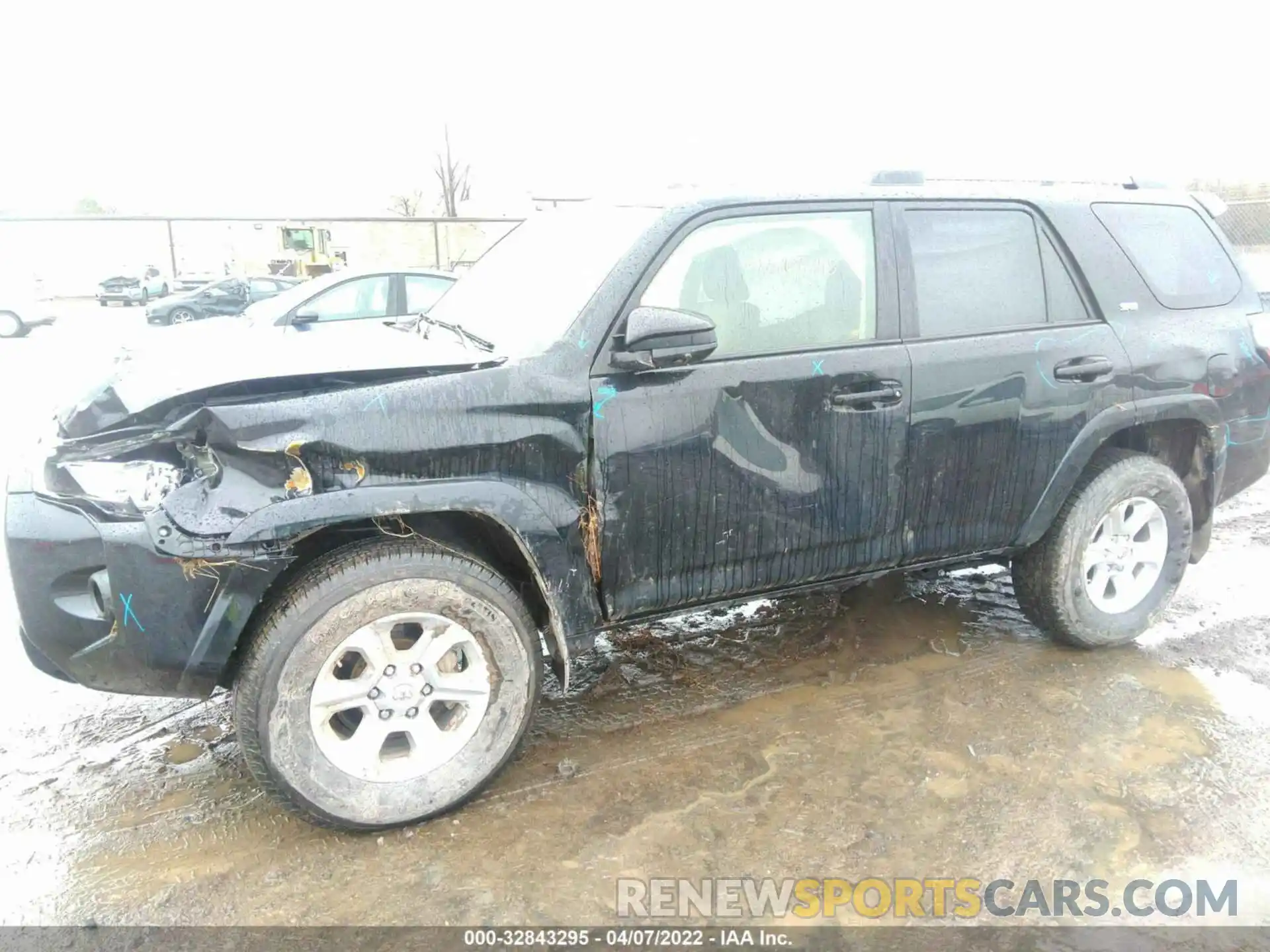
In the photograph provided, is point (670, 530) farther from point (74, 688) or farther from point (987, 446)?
point (74, 688)

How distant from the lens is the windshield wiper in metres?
2.95

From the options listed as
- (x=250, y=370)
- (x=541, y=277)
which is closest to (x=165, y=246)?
(x=541, y=277)

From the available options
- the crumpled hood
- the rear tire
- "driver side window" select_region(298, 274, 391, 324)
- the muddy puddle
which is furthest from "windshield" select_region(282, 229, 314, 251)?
the crumpled hood

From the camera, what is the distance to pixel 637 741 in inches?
124

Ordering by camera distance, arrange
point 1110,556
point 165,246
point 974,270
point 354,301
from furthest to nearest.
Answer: point 165,246
point 354,301
point 1110,556
point 974,270

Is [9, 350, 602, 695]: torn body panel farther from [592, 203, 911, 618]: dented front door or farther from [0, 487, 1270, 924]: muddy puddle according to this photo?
[0, 487, 1270, 924]: muddy puddle

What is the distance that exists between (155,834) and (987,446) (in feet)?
10.1

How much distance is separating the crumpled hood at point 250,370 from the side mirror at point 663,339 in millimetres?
398

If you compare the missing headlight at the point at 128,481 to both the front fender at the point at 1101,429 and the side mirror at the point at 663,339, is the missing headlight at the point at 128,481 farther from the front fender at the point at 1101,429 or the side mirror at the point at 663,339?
the front fender at the point at 1101,429

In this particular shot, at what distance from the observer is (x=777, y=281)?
3.06 m

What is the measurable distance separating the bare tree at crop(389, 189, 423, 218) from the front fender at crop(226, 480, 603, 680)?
53235 mm

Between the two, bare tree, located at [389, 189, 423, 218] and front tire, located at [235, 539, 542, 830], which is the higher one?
bare tree, located at [389, 189, 423, 218]

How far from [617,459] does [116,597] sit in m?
1.43

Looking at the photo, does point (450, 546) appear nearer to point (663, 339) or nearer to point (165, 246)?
point (663, 339)
